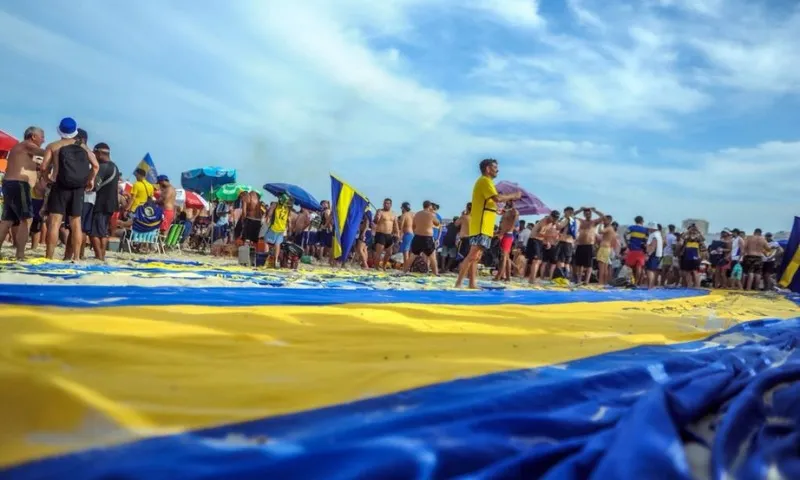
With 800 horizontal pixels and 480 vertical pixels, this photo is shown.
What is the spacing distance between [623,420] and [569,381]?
1.73 feet

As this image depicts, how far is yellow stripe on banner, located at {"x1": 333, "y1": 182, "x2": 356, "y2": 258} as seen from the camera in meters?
11.6

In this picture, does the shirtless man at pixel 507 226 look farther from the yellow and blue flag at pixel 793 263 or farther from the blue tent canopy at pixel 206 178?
the blue tent canopy at pixel 206 178

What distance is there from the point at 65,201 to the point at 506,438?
661 cm

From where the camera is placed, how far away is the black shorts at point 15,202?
22.2ft

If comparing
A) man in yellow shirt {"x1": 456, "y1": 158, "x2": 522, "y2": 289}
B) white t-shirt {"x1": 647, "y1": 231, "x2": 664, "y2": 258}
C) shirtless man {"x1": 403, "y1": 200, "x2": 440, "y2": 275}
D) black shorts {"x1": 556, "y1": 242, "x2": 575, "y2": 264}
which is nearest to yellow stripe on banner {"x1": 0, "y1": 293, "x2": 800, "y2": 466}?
man in yellow shirt {"x1": 456, "y1": 158, "x2": 522, "y2": 289}

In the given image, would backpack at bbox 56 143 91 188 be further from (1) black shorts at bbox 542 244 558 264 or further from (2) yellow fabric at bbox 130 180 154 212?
(1) black shorts at bbox 542 244 558 264

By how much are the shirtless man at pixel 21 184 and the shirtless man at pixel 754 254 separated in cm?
1441

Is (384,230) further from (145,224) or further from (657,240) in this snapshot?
(657,240)

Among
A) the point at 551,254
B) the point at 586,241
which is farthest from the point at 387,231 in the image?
the point at 586,241

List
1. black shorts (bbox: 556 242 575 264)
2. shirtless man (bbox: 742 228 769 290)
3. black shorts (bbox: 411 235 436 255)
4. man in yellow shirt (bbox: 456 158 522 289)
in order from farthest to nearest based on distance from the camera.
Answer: shirtless man (bbox: 742 228 769 290)
black shorts (bbox: 556 242 575 264)
black shorts (bbox: 411 235 436 255)
man in yellow shirt (bbox: 456 158 522 289)

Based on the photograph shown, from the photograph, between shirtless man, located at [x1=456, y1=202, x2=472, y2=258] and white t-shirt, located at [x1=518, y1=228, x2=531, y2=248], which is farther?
white t-shirt, located at [x1=518, y1=228, x2=531, y2=248]

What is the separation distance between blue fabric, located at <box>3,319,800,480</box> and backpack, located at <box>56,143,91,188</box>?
6.10 meters

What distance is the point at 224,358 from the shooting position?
7.68ft

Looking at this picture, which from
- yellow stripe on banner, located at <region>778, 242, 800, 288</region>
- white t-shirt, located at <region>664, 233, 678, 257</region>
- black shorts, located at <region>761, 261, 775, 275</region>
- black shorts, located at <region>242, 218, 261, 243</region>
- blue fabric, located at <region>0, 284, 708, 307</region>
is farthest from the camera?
white t-shirt, located at <region>664, 233, 678, 257</region>
